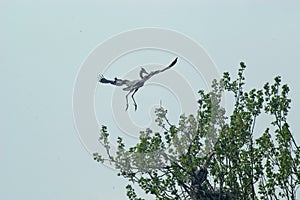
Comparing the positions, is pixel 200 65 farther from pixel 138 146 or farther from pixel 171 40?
pixel 138 146

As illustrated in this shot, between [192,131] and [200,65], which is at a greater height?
[200,65]

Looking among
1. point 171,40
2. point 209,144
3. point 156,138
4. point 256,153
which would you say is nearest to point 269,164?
point 256,153

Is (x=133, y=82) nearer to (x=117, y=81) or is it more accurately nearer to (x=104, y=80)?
(x=117, y=81)

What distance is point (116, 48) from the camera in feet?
47.7

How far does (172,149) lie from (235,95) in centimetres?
177

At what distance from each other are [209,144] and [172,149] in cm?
81

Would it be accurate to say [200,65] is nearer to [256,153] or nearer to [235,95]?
[235,95]

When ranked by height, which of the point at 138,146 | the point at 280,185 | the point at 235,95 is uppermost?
the point at 235,95

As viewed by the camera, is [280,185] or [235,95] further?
[235,95]

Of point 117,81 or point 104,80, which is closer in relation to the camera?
point 117,81

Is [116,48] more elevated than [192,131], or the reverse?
[116,48]

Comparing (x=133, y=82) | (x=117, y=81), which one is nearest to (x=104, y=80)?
(x=117, y=81)

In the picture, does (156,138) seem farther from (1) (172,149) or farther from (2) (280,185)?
(2) (280,185)

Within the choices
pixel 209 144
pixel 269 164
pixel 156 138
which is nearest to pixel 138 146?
pixel 156 138
